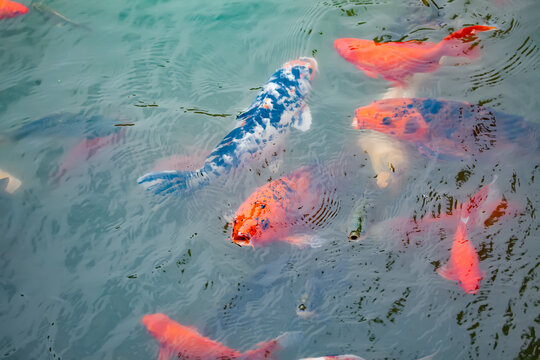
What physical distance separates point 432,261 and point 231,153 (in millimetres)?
2149

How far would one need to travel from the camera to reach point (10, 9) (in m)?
5.79

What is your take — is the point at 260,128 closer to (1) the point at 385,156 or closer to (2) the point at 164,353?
(1) the point at 385,156

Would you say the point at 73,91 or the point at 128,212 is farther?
the point at 73,91

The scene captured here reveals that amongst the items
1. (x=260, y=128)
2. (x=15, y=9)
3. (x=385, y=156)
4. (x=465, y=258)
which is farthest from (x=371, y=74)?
(x=15, y=9)

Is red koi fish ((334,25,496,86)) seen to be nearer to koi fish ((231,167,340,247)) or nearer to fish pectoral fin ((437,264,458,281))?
koi fish ((231,167,340,247))

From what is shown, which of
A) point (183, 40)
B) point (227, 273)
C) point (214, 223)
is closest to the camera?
point (227, 273)

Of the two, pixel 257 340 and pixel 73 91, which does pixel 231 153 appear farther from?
pixel 73 91

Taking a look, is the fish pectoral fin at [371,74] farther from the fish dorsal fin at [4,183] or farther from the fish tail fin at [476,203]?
the fish dorsal fin at [4,183]

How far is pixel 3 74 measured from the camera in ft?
17.4

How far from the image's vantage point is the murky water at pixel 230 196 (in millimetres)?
3162

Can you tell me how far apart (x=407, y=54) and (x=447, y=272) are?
2.65m

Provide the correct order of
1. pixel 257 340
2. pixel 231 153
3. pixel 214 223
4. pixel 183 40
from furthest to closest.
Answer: pixel 183 40 → pixel 231 153 → pixel 214 223 → pixel 257 340

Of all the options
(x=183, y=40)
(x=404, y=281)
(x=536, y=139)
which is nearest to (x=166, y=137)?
(x=183, y=40)

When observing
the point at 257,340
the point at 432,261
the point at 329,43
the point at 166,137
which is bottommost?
the point at 257,340
